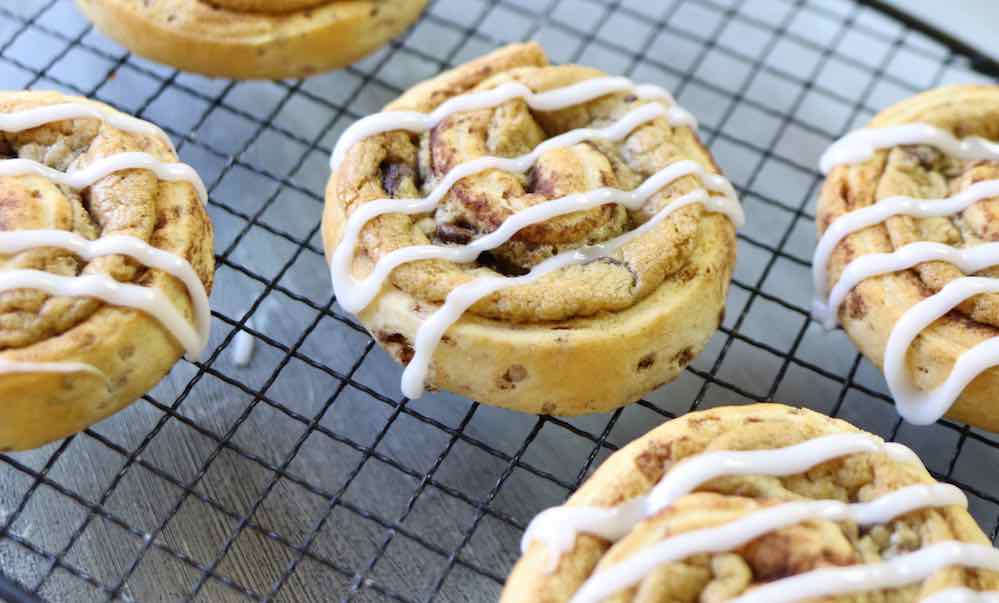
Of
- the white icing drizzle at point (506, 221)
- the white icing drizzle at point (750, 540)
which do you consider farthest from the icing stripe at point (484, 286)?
the white icing drizzle at point (750, 540)

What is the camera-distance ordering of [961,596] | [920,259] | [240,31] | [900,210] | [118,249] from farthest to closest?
[240,31] → [900,210] → [920,259] → [118,249] → [961,596]

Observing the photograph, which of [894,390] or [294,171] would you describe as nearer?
[894,390]

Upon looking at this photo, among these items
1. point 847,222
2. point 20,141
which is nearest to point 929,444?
point 847,222

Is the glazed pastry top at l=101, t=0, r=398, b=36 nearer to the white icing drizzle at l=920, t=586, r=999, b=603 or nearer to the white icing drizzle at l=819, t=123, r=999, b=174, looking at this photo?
the white icing drizzle at l=819, t=123, r=999, b=174

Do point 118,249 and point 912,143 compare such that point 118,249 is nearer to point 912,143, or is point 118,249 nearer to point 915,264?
point 915,264

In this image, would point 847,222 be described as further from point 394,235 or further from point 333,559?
point 333,559

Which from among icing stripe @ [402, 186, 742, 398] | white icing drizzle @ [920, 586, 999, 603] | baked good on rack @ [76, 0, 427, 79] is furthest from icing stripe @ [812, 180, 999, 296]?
baked good on rack @ [76, 0, 427, 79]

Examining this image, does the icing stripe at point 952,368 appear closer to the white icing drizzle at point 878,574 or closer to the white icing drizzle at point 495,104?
the white icing drizzle at point 878,574

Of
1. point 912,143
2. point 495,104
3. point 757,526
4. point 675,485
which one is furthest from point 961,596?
point 495,104
